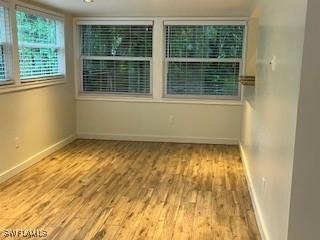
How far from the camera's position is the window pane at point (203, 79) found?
586 cm

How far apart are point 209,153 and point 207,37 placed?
195cm

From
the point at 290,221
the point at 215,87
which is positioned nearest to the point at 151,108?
the point at 215,87

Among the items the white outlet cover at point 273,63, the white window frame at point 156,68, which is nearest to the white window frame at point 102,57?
the white window frame at point 156,68

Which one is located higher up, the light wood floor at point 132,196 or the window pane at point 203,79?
the window pane at point 203,79

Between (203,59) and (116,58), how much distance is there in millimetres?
1510

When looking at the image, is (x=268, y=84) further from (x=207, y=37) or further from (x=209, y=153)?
(x=207, y=37)

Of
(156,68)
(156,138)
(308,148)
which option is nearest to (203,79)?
(156,68)

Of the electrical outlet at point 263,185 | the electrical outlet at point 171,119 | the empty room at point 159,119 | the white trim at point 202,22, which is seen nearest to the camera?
the empty room at point 159,119

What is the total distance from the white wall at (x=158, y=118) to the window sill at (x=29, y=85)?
0.86m

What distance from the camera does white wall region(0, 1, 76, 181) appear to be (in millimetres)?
4031

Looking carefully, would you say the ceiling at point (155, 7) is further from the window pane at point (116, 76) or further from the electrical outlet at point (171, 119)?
the electrical outlet at point (171, 119)

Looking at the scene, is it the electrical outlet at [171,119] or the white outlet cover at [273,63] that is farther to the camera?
the electrical outlet at [171,119]

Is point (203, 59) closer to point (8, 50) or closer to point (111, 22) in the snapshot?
point (111, 22)

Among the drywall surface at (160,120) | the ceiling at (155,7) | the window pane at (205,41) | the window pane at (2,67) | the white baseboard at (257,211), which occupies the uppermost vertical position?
the ceiling at (155,7)
